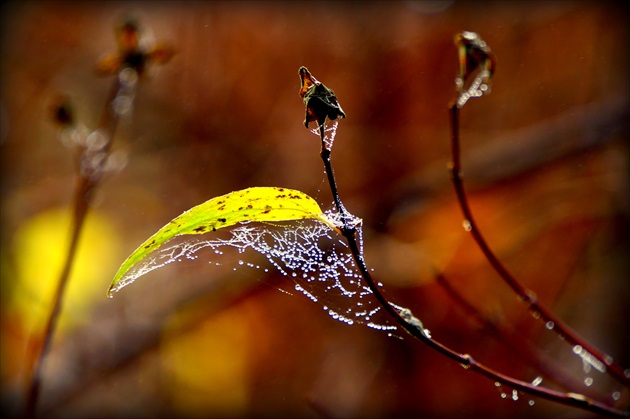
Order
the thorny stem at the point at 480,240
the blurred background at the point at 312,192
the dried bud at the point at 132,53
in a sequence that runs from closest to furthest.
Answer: the thorny stem at the point at 480,240, the dried bud at the point at 132,53, the blurred background at the point at 312,192

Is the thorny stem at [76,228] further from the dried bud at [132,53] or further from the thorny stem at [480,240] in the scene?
the thorny stem at [480,240]

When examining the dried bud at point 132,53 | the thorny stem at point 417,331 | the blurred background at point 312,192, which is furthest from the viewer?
the blurred background at point 312,192

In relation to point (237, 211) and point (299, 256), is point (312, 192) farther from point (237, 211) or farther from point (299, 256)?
point (237, 211)

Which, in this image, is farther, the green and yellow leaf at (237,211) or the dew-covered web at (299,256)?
the dew-covered web at (299,256)

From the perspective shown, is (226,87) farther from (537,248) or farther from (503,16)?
(537,248)

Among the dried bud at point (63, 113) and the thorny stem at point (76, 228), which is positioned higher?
the dried bud at point (63, 113)

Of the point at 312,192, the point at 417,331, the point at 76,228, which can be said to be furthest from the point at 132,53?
the point at 312,192

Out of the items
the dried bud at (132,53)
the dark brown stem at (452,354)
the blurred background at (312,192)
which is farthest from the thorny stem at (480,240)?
the blurred background at (312,192)

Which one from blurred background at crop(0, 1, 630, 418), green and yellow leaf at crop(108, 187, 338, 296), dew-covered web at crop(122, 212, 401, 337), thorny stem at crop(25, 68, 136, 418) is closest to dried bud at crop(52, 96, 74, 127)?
thorny stem at crop(25, 68, 136, 418)
